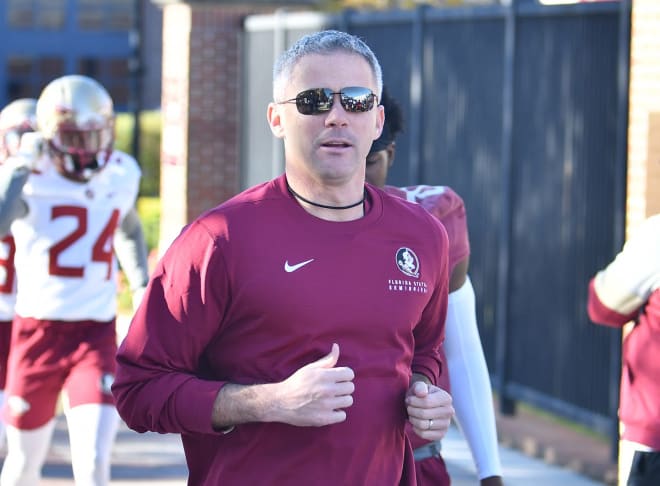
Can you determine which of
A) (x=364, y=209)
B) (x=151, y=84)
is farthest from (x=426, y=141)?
(x=151, y=84)

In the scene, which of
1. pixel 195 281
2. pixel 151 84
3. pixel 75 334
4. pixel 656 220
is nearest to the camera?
pixel 195 281

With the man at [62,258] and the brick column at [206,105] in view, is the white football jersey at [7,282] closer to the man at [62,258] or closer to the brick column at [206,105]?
the man at [62,258]

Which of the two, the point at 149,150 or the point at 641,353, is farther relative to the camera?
the point at 149,150

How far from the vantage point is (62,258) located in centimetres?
689

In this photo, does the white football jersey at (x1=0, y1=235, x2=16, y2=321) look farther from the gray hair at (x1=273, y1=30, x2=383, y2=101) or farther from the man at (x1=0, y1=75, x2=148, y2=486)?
the gray hair at (x1=273, y1=30, x2=383, y2=101)

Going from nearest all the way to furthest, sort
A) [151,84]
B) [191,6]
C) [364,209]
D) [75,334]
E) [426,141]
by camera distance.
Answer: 1. [364,209]
2. [75,334]
3. [426,141]
4. [191,6]
5. [151,84]

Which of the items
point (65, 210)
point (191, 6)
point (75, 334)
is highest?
point (191, 6)

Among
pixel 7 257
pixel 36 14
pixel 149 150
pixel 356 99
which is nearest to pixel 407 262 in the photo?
pixel 356 99

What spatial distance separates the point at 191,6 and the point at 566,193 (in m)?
5.54

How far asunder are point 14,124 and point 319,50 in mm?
5248

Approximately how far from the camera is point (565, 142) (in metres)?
9.71

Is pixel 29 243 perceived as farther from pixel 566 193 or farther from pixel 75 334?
pixel 566 193

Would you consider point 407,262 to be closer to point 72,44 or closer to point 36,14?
point 72,44

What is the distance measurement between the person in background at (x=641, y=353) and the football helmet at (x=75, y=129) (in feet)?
9.48
